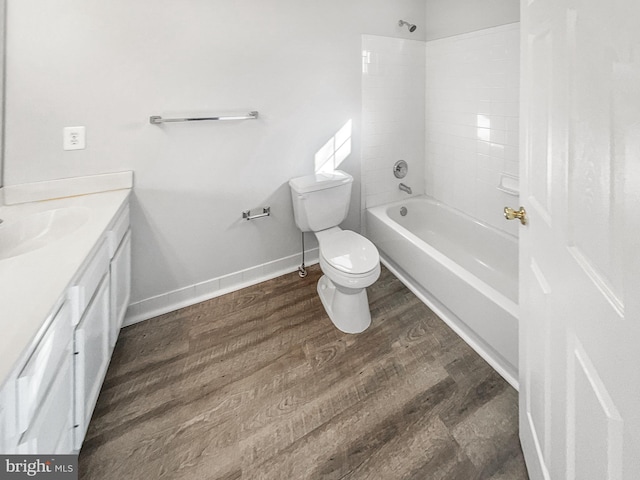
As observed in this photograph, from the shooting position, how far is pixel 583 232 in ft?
2.09

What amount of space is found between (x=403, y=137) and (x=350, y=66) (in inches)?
29.7

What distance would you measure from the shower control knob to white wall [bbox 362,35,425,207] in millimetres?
32

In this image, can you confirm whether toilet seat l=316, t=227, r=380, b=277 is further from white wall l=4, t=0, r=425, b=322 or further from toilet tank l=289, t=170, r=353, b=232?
white wall l=4, t=0, r=425, b=322

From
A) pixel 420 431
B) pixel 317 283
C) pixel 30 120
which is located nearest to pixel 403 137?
pixel 317 283

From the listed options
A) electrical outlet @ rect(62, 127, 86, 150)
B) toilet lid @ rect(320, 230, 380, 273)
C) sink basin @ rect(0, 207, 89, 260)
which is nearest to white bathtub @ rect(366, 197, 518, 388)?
toilet lid @ rect(320, 230, 380, 273)

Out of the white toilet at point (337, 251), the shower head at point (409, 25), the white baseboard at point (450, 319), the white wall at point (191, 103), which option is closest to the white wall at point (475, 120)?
the shower head at point (409, 25)

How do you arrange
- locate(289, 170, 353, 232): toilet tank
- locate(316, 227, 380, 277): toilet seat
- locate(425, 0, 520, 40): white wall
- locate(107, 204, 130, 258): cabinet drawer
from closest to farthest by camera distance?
locate(107, 204, 130, 258): cabinet drawer → locate(316, 227, 380, 277): toilet seat → locate(425, 0, 520, 40): white wall → locate(289, 170, 353, 232): toilet tank

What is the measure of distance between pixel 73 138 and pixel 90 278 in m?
0.98

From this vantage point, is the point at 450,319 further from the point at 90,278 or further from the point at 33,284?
the point at 33,284

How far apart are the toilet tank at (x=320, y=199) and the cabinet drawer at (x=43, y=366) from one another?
4.86 feet

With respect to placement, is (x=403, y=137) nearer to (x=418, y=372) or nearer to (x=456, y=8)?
(x=456, y=8)

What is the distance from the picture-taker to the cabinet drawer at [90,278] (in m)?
1.04

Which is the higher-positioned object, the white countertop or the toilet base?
the white countertop

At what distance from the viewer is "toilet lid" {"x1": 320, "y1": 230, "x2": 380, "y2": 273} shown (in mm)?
1857
